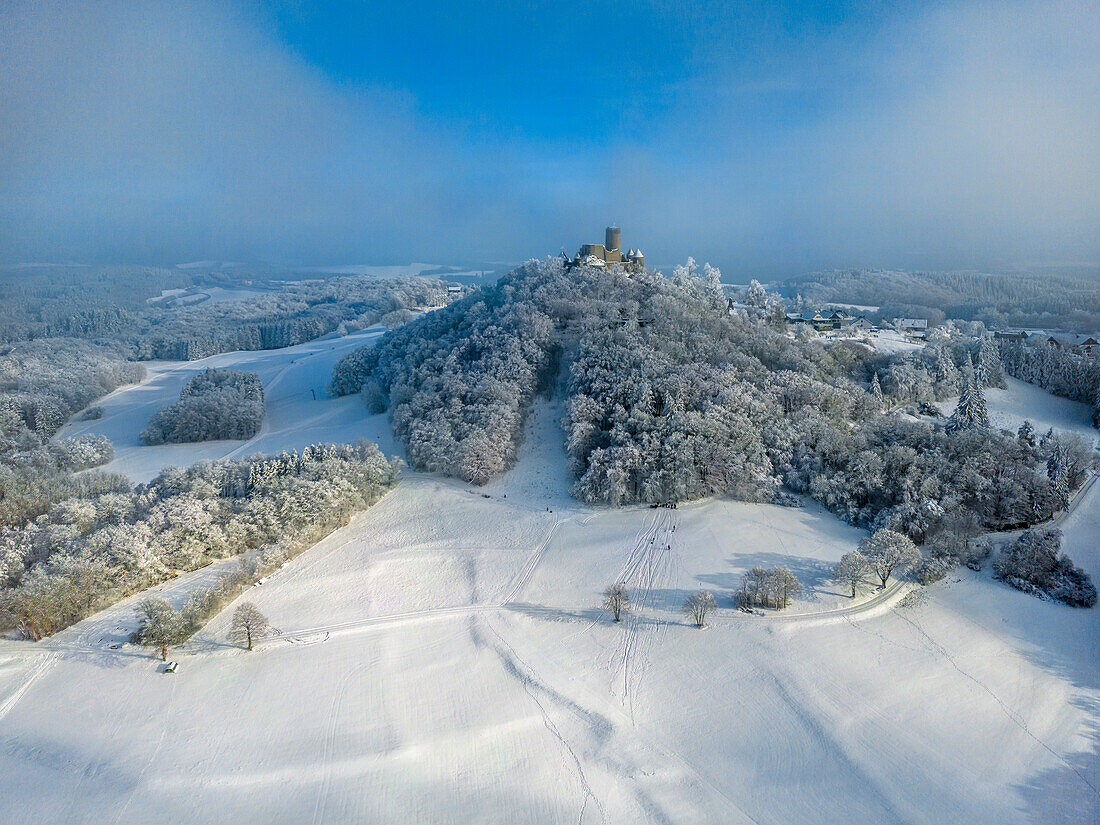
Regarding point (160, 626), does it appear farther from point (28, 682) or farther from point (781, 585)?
point (781, 585)

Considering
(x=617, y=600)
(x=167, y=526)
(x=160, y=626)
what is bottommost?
(x=160, y=626)

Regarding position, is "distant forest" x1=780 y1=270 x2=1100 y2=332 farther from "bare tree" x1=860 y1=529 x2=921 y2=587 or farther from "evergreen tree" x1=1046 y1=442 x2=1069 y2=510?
"bare tree" x1=860 y1=529 x2=921 y2=587

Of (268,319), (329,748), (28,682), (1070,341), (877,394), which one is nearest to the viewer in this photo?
(329,748)

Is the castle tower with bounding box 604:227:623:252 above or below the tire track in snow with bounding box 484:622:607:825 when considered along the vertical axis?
above

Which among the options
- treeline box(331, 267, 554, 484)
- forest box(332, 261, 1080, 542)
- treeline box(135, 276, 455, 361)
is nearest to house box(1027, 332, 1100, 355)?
forest box(332, 261, 1080, 542)

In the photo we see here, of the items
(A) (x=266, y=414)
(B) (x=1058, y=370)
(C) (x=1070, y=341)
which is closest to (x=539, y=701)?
(A) (x=266, y=414)

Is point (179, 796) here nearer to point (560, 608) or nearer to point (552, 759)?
point (552, 759)

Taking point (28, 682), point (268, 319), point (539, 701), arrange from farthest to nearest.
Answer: point (268, 319), point (28, 682), point (539, 701)
